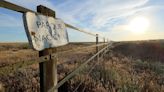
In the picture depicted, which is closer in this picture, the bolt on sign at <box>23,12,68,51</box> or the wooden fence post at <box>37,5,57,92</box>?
the bolt on sign at <box>23,12,68,51</box>

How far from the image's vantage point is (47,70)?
92.4 inches

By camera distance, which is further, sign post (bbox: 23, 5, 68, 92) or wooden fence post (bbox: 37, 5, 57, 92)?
wooden fence post (bbox: 37, 5, 57, 92)

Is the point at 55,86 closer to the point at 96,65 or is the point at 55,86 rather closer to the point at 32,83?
the point at 32,83

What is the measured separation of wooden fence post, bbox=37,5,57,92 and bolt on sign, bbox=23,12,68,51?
76 millimetres

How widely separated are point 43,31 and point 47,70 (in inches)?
17.6

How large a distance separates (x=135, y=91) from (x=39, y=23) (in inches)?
159

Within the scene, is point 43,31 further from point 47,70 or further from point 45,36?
point 47,70

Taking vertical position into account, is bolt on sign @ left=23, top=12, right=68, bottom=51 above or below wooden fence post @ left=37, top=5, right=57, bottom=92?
above

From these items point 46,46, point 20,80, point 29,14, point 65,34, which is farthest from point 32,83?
point 29,14

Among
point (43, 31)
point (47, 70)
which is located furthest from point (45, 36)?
point (47, 70)

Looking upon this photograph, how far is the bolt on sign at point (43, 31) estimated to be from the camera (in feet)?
5.92

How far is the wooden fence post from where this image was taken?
7.41 ft

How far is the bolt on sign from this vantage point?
180cm

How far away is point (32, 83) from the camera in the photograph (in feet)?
17.2
